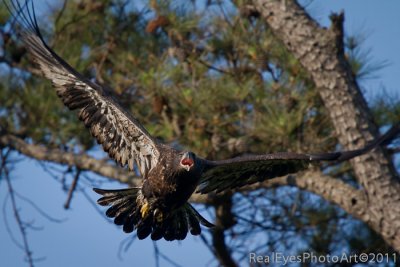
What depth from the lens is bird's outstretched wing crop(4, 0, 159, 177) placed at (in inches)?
221

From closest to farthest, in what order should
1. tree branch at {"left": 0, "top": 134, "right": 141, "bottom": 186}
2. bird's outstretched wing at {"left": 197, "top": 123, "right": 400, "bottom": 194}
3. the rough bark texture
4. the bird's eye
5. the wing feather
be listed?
the bird's eye < bird's outstretched wing at {"left": 197, "top": 123, "right": 400, "bottom": 194} < the wing feather < the rough bark texture < tree branch at {"left": 0, "top": 134, "right": 141, "bottom": 186}

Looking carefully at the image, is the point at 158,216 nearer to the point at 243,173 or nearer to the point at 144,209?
the point at 144,209

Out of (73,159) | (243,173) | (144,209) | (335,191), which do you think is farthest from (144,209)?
(335,191)

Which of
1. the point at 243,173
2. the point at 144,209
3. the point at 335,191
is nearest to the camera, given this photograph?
the point at 144,209

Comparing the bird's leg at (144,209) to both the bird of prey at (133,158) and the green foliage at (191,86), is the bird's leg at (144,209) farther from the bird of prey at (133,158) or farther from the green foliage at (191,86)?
the green foliage at (191,86)

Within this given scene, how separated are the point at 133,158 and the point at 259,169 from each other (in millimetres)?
761

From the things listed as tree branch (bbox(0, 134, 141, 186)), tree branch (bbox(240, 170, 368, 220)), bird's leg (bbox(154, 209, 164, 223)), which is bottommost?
bird's leg (bbox(154, 209, 164, 223))

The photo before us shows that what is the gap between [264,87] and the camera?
621 centimetres

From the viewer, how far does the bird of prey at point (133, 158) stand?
5.53 meters

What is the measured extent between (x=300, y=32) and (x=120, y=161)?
1.51 m

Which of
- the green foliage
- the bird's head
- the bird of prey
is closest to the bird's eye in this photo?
the bird's head

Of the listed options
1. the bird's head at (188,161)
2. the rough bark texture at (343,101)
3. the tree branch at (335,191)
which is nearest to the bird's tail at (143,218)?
the bird's head at (188,161)

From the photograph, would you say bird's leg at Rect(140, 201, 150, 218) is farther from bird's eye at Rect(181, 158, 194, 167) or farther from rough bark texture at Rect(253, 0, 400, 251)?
rough bark texture at Rect(253, 0, 400, 251)

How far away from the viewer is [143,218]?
5.58 metres
